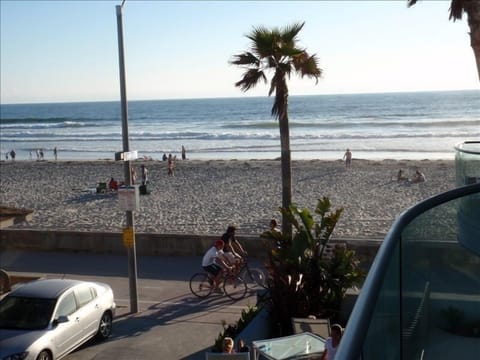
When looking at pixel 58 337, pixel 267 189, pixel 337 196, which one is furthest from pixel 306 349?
pixel 267 189

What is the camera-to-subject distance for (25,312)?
33.8 ft

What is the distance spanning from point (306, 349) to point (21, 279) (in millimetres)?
8536

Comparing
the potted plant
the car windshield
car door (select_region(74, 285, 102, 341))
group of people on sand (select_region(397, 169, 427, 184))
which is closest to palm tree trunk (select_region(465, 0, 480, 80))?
the potted plant

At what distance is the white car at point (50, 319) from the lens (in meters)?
9.60

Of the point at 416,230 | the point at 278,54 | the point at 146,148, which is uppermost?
the point at 278,54

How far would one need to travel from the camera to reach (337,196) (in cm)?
3073

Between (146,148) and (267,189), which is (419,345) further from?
(146,148)

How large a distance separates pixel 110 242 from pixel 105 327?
20.6ft

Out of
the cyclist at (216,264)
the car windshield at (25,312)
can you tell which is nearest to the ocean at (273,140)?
the cyclist at (216,264)

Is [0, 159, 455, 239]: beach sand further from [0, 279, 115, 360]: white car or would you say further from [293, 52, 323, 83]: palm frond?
A: [0, 279, 115, 360]: white car

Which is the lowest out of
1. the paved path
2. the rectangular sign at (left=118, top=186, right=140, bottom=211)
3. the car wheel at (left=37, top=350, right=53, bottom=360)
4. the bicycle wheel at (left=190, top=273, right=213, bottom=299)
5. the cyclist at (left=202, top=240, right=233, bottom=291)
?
the paved path

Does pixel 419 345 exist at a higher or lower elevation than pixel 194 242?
higher

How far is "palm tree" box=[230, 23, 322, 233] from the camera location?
15.2m

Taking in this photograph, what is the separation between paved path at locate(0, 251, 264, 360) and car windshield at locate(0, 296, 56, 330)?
3.07 feet
